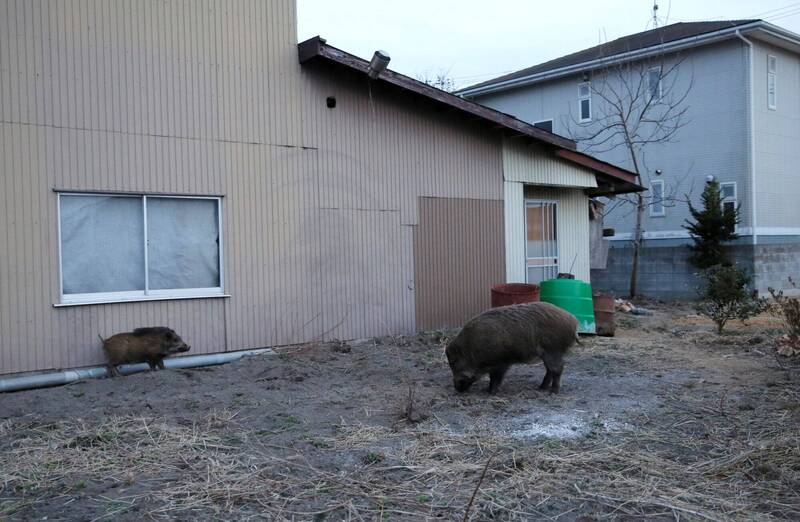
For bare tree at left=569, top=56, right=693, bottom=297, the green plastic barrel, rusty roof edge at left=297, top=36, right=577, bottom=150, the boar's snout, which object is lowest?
the boar's snout

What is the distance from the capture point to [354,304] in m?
11.2

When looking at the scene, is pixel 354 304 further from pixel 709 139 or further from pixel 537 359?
pixel 709 139

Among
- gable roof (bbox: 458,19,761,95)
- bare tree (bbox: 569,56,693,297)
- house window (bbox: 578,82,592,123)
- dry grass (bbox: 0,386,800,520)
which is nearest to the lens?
dry grass (bbox: 0,386,800,520)

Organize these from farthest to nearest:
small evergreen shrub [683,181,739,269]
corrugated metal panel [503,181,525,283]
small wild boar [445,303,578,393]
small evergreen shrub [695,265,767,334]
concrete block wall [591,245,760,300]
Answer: concrete block wall [591,245,760,300] < small evergreen shrub [683,181,739,269] < corrugated metal panel [503,181,525,283] < small evergreen shrub [695,265,767,334] < small wild boar [445,303,578,393]

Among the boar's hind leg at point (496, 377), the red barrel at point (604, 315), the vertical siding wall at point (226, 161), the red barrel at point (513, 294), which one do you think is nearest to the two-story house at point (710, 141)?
the red barrel at point (604, 315)

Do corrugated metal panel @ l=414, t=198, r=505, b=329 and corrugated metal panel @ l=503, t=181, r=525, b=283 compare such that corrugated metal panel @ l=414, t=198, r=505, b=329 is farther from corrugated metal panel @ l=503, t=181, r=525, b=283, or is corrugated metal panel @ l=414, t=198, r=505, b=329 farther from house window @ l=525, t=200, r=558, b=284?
house window @ l=525, t=200, r=558, b=284

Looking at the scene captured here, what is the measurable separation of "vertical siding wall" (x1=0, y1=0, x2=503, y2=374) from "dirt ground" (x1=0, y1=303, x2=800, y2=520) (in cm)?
95

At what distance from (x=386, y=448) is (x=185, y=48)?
6385mm

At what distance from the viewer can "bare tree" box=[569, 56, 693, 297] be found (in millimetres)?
21672

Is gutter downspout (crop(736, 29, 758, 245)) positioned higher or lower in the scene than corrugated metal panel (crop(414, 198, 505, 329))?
higher

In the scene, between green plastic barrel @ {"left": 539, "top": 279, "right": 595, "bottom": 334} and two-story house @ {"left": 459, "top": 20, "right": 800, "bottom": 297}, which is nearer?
green plastic barrel @ {"left": 539, "top": 279, "right": 595, "bottom": 334}

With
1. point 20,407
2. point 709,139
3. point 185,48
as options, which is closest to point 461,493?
point 20,407

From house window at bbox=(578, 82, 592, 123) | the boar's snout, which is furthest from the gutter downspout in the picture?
the boar's snout

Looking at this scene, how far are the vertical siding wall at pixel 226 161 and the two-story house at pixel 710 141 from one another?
10871mm
